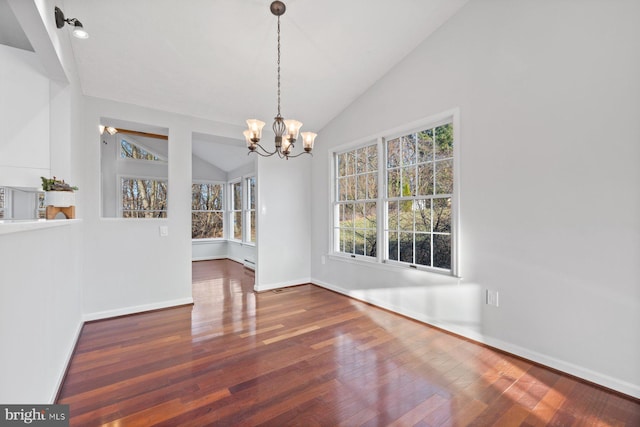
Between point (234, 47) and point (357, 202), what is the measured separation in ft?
7.96

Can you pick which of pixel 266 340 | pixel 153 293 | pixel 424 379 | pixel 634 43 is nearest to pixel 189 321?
pixel 153 293

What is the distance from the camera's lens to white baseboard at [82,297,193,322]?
3315mm

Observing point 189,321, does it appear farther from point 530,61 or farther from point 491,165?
point 530,61

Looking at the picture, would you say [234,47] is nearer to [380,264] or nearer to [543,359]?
[380,264]

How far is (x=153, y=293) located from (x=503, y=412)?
149 inches

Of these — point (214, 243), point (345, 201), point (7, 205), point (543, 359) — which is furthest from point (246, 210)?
point (543, 359)

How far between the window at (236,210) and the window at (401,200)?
3690mm

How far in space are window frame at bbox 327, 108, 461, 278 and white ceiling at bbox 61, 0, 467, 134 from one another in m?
0.81

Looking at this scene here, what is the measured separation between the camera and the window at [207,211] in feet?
24.9

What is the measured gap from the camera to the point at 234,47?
9.96ft

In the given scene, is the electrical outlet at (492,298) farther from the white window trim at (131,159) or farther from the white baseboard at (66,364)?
the white window trim at (131,159)

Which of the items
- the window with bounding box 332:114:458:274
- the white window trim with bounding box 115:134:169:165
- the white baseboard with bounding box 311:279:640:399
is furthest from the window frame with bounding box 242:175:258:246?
the white baseboard with bounding box 311:279:640:399

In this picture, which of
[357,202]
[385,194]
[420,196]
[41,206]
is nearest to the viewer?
[41,206]

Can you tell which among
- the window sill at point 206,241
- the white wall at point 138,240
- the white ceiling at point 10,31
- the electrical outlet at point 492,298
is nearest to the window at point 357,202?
the electrical outlet at point 492,298
